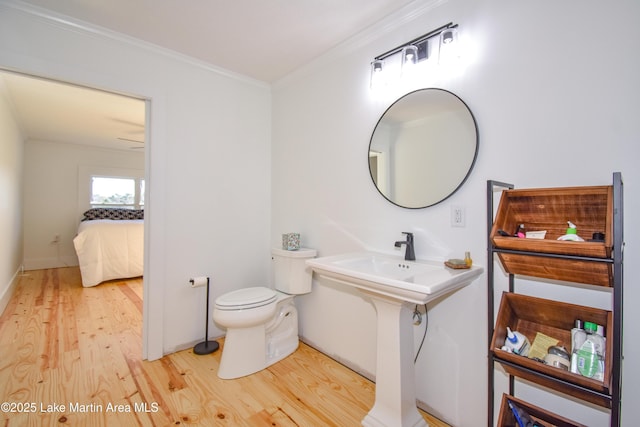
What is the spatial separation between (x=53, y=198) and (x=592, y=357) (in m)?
7.26

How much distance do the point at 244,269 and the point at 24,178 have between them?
506cm

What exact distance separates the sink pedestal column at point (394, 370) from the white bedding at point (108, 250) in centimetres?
425

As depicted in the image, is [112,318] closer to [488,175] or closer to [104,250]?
[104,250]

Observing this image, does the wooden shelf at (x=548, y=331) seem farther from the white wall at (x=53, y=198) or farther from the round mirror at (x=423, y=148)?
the white wall at (x=53, y=198)

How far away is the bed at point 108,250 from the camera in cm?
404

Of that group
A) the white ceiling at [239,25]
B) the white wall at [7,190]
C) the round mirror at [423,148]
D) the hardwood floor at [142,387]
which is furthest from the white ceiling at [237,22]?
the hardwood floor at [142,387]

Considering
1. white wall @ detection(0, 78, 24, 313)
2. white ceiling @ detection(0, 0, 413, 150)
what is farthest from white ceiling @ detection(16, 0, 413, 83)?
white wall @ detection(0, 78, 24, 313)

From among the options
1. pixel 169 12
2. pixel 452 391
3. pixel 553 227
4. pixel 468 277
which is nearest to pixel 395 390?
pixel 452 391

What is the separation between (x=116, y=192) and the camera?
6023 mm

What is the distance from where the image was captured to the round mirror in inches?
60.9

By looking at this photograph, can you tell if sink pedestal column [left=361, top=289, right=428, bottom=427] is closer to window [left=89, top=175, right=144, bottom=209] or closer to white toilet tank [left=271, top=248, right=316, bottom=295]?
white toilet tank [left=271, top=248, right=316, bottom=295]

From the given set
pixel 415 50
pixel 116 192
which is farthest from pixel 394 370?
pixel 116 192

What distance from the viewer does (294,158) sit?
2.60 m

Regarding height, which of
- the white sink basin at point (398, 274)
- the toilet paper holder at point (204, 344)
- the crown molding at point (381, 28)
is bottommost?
the toilet paper holder at point (204, 344)
